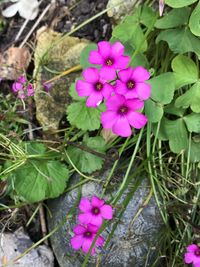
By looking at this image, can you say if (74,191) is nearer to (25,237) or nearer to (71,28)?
(25,237)

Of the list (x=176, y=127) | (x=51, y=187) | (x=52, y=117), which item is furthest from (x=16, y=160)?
(x=176, y=127)

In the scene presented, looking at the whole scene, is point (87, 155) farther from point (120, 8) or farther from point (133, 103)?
point (120, 8)

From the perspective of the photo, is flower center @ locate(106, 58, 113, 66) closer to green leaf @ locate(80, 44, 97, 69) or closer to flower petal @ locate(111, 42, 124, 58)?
flower petal @ locate(111, 42, 124, 58)

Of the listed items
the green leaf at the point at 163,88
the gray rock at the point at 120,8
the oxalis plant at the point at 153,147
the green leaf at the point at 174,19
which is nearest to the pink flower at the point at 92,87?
the oxalis plant at the point at 153,147

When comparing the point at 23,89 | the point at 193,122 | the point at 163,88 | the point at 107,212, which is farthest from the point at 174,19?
the point at 107,212

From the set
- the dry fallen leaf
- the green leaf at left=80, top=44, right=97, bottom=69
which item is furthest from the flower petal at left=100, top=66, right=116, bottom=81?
the dry fallen leaf

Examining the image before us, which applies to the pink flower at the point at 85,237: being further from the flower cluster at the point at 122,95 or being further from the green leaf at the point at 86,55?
the green leaf at the point at 86,55
